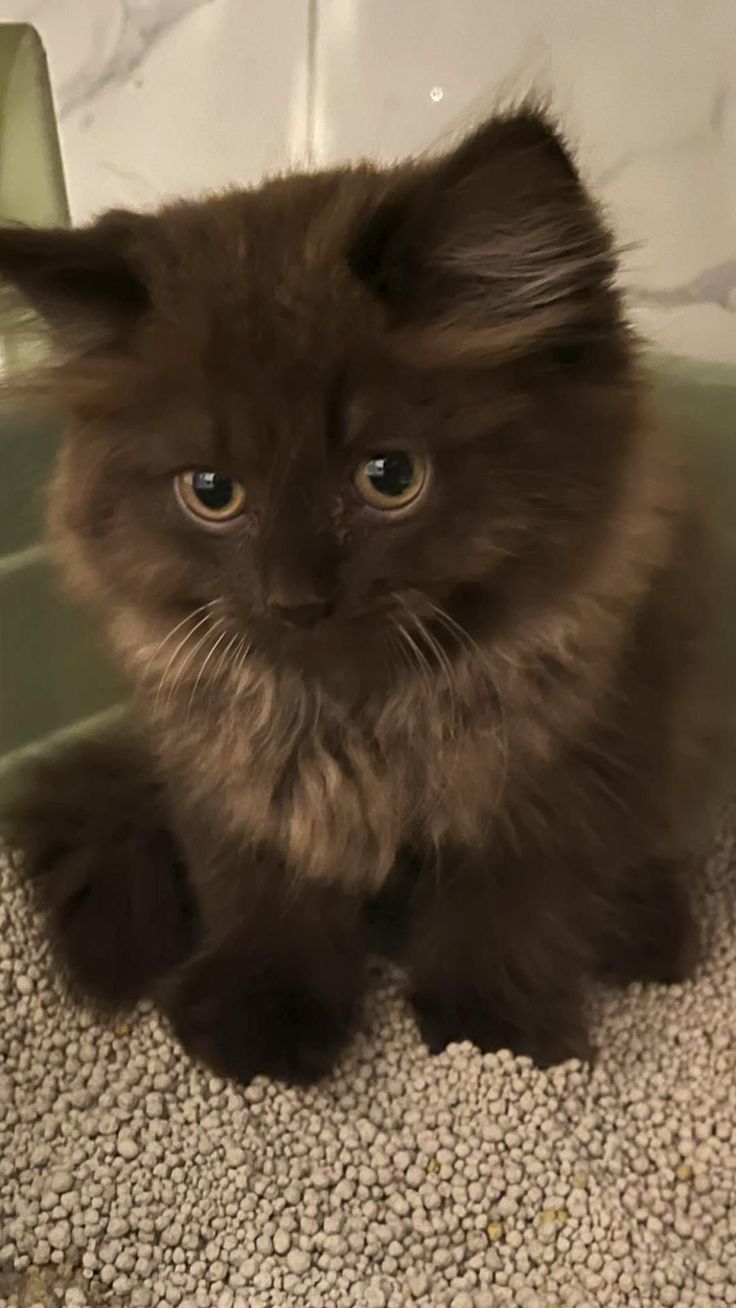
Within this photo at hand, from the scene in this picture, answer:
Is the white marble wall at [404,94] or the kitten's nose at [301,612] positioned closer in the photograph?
the kitten's nose at [301,612]

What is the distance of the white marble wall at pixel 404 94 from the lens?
162 cm

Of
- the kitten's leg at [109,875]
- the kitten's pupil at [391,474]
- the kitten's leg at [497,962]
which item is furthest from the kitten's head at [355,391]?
the kitten's leg at [109,875]

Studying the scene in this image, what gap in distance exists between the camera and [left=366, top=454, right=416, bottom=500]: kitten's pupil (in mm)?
891

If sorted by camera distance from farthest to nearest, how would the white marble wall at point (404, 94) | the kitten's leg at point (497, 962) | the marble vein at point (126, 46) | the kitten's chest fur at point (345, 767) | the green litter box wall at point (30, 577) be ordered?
the marble vein at point (126, 46) < the white marble wall at point (404, 94) < the green litter box wall at point (30, 577) < the kitten's leg at point (497, 962) < the kitten's chest fur at point (345, 767)

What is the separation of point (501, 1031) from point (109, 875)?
1.47ft

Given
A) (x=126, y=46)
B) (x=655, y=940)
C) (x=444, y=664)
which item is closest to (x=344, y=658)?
(x=444, y=664)

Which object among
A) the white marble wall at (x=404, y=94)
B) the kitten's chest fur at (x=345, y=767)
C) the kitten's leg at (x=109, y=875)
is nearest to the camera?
the kitten's chest fur at (x=345, y=767)

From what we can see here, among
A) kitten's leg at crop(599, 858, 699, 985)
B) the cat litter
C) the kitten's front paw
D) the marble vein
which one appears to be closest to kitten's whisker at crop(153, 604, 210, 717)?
the kitten's front paw

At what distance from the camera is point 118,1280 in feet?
3.69

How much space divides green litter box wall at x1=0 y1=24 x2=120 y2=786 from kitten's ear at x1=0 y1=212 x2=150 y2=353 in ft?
1.55

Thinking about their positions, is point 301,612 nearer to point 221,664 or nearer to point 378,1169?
point 221,664

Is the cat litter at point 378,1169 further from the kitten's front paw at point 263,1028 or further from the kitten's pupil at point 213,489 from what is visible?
the kitten's pupil at point 213,489

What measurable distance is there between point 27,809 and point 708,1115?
0.80 metres

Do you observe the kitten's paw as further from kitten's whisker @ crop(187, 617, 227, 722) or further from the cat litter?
kitten's whisker @ crop(187, 617, 227, 722)
